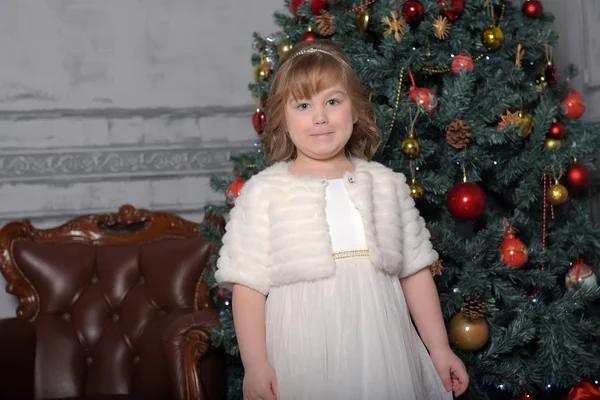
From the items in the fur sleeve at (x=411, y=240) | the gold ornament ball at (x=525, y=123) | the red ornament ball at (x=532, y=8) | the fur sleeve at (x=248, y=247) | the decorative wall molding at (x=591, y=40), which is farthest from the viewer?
the decorative wall molding at (x=591, y=40)

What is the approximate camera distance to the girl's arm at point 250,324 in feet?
6.59

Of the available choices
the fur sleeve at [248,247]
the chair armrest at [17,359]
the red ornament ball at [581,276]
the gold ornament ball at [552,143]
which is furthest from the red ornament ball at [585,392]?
the chair armrest at [17,359]

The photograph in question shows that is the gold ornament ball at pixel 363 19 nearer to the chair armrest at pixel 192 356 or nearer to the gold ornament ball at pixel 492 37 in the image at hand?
the gold ornament ball at pixel 492 37

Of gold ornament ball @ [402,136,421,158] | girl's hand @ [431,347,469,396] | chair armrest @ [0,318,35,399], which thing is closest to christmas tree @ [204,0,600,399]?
gold ornament ball @ [402,136,421,158]

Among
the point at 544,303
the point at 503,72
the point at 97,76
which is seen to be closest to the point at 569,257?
the point at 544,303

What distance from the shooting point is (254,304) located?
6.71 feet

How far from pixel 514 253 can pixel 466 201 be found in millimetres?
282

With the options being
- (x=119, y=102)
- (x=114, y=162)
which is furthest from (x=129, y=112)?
(x=114, y=162)

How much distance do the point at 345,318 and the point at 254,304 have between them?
0.26 metres

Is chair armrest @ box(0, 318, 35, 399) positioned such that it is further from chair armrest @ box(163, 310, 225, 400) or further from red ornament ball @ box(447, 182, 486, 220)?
red ornament ball @ box(447, 182, 486, 220)

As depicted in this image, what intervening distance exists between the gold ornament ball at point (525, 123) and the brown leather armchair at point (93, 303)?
1439mm

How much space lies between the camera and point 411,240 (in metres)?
2.19

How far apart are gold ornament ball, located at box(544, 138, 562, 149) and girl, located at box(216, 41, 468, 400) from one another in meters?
1.04

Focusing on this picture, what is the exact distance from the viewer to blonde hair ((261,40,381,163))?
2080 millimetres
